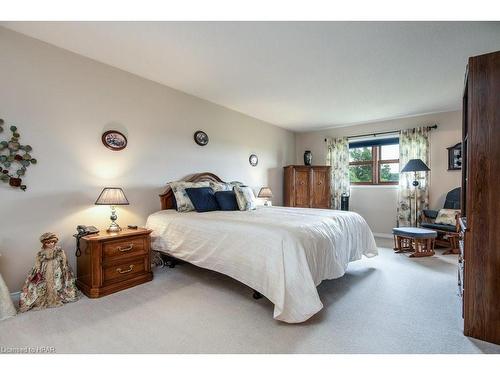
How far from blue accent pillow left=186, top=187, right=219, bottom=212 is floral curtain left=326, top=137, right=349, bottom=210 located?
3.40 meters

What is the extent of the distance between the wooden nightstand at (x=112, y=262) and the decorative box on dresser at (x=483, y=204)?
2913mm

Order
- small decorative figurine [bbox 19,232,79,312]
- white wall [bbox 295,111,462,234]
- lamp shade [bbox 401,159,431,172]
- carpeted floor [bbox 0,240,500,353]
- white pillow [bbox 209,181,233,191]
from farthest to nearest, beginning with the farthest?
1. white wall [bbox 295,111,462,234]
2. lamp shade [bbox 401,159,431,172]
3. white pillow [bbox 209,181,233,191]
4. small decorative figurine [bbox 19,232,79,312]
5. carpeted floor [bbox 0,240,500,353]

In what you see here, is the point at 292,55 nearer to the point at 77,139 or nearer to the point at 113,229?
the point at 77,139

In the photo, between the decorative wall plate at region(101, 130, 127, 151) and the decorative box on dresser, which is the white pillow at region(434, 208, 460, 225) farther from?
the decorative wall plate at region(101, 130, 127, 151)

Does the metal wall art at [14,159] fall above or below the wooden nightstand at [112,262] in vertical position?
above

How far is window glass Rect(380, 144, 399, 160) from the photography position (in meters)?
5.19

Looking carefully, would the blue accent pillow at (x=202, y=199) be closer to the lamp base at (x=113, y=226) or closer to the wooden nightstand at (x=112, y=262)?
the wooden nightstand at (x=112, y=262)

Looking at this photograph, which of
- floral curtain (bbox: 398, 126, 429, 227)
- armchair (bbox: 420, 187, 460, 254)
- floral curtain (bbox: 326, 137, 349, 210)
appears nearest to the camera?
armchair (bbox: 420, 187, 460, 254)

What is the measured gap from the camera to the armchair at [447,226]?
383 centimetres

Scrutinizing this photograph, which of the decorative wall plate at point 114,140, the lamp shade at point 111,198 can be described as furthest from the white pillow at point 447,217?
the decorative wall plate at point 114,140

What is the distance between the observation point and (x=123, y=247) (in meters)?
2.57

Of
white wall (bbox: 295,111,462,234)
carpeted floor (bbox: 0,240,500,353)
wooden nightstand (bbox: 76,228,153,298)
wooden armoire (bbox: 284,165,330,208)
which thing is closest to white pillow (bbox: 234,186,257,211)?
carpeted floor (bbox: 0,240,500,353)

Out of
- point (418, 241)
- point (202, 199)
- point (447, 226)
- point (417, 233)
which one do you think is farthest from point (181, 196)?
point (447, 226)
